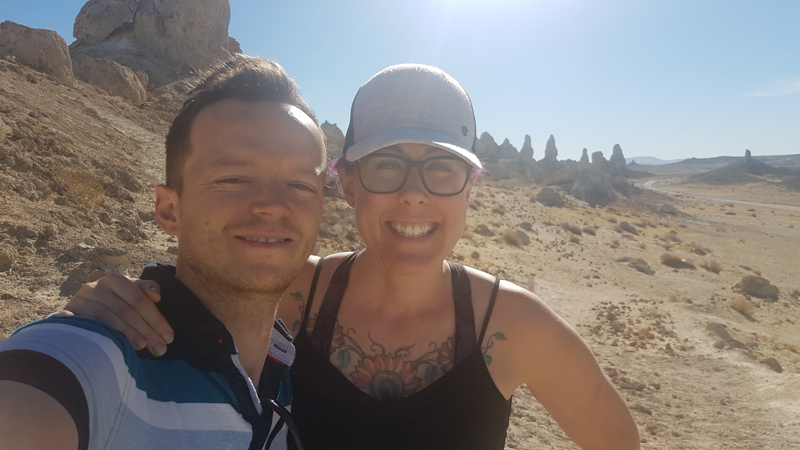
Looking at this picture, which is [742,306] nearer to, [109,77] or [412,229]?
[412,229]

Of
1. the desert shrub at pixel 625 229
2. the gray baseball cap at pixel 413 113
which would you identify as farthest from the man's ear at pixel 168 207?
the desert shrub at pixel 625 229

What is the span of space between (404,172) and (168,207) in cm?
84

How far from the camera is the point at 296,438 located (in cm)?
131

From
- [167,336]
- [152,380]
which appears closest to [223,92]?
[167,336]

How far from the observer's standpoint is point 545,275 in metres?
13.5

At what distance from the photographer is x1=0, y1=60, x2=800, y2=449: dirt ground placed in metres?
5.19

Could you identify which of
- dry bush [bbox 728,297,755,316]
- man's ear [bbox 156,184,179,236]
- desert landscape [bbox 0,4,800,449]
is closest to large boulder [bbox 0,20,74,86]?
desert landscape [bbox 0,4,800,449]

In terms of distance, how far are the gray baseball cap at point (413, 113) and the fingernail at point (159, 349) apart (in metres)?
0.95

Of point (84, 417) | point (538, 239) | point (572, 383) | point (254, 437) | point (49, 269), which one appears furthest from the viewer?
point (538, 239)

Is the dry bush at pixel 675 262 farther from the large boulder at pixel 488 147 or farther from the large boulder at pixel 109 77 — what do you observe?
the large boulder at pixel 488 147

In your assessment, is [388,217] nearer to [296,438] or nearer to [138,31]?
[296,438]

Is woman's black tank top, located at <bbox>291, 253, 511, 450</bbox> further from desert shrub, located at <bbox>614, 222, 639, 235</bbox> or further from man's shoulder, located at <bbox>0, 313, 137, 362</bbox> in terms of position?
desert shrub, located at <bbox>614, 222, 639, 235</bbox>

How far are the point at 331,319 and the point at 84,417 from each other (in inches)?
41.4

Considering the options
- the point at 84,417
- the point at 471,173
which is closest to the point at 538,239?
the point at 471,173
